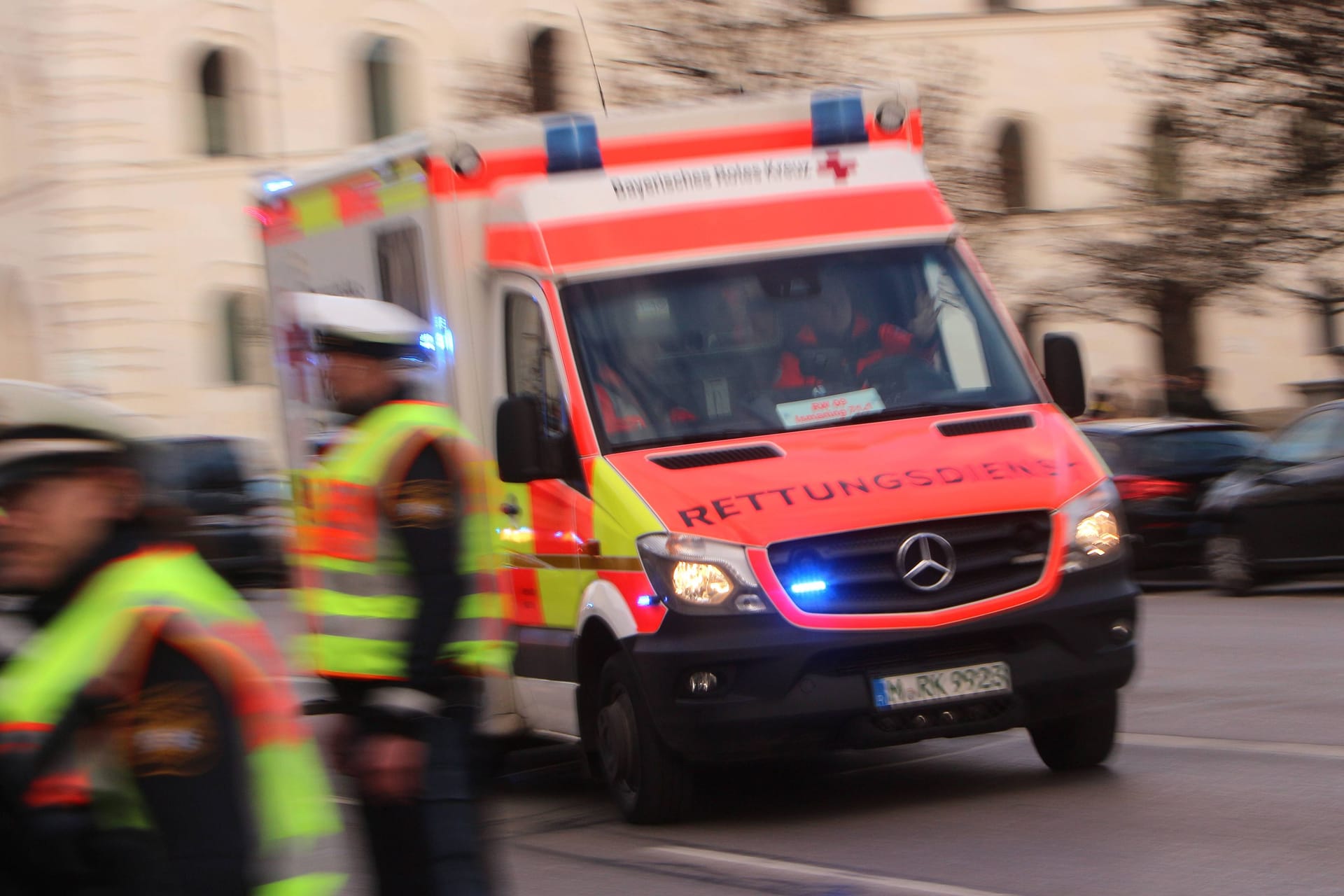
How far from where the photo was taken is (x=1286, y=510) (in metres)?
16.5

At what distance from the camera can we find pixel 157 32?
4359 centimetres

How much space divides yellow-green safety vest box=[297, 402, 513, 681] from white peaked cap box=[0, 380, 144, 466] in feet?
4.58

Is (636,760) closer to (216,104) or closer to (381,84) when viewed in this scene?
(381,84)

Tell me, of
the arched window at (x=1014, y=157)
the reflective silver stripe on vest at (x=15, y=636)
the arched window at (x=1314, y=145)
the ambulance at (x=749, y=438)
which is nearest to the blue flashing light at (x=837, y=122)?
the ambulance at (x=749, y=438)

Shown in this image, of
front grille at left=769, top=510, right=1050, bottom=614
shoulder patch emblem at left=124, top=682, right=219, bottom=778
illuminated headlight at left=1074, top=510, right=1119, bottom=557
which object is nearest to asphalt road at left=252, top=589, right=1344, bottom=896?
front grille at left=769, top=510, right=1050, bottom=614

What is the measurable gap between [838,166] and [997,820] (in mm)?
2831

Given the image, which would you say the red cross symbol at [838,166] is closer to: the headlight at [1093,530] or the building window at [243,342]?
the headlight at [1093,530]

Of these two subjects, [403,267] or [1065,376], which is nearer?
Result: [1065,376]

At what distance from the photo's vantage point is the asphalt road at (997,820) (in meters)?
6.75

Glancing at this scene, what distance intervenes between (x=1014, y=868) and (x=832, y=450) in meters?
1.85

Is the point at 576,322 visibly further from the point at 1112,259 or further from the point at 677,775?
the point at 1112,259

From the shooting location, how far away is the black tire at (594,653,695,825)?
7973 millimetres

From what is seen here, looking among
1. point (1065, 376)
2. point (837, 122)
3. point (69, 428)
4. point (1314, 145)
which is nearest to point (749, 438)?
point (1065, 376)

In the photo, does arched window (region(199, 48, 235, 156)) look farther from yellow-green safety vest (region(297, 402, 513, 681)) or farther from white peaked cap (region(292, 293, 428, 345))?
yellow-green safety vest (region(297, 402, 513, 681))
